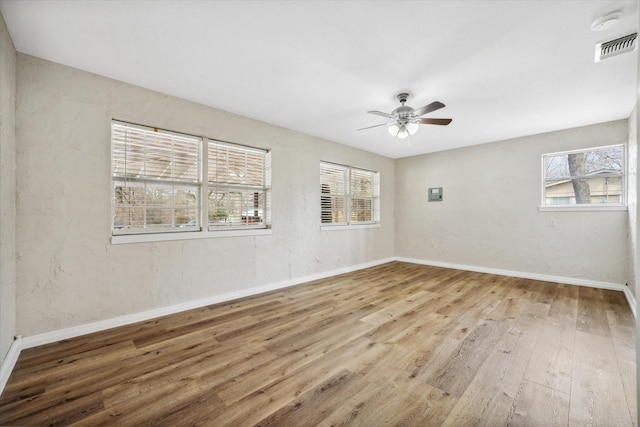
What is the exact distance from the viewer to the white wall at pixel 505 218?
163 inches

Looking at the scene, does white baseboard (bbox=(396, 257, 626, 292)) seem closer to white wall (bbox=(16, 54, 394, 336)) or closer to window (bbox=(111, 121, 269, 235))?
window (bbox=(111, 121, 269, 235))

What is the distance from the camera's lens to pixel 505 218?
5.04 meters

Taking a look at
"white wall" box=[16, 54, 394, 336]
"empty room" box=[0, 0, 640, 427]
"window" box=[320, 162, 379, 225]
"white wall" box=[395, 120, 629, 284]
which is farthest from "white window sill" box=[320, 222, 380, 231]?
"white wall" box=[16, 54, 394, 336]

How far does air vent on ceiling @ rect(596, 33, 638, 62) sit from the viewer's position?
6.87ft

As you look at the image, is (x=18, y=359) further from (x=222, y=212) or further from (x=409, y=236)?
(x=409, y=236)

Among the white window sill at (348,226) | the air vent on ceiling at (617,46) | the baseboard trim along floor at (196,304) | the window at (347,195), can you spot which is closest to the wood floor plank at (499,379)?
the baseboard trim along floor at (196,304)

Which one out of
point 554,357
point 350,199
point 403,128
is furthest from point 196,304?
point 554,357

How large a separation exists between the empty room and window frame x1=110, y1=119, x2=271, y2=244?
0.09 feet

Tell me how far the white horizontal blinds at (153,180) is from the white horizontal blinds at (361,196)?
10.7 feet

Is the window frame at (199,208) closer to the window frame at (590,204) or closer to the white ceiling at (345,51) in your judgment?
the white ceiling at (345,51)

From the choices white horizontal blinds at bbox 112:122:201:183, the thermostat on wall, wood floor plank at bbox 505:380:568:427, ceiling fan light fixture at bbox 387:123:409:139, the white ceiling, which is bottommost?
wood floor plank at bbox 505:380:568:427

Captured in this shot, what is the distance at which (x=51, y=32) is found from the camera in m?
2.09

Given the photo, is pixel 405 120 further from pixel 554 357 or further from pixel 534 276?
pixel 534 276

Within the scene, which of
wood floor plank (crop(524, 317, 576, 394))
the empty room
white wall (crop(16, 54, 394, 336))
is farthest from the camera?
white wall (crop(16, 54, 394, 336))
